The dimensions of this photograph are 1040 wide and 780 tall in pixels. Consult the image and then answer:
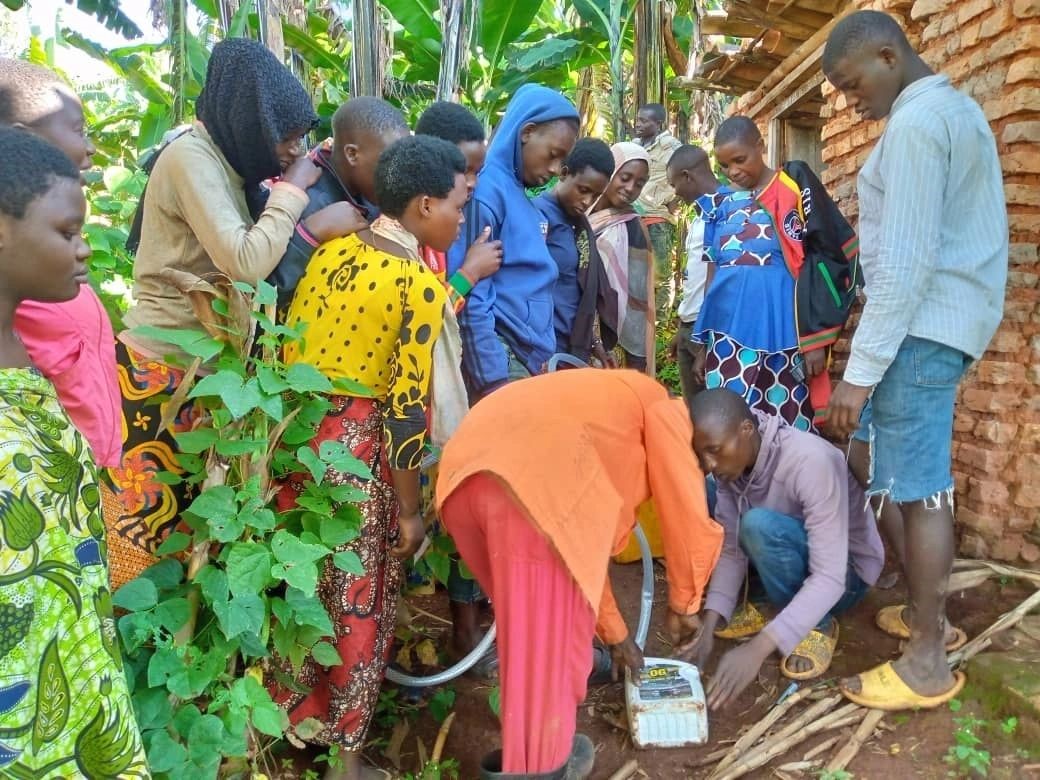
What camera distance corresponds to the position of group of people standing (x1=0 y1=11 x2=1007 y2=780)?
163 centimetres

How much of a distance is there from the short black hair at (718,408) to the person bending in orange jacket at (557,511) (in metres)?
0.22

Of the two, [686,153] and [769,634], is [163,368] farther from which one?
[686,153]

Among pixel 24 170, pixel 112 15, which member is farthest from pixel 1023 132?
pixel 112 15

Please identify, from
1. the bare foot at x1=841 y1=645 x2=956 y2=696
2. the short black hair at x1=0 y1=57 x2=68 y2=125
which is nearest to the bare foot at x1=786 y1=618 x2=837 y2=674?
the bare foot at x1=841 y1=645 x2=956 y2=696

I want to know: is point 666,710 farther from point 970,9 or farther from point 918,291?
point 970,9

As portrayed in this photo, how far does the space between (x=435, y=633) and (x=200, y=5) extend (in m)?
6.46

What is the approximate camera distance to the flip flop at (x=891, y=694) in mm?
2469

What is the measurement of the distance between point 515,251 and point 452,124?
0.51 meters

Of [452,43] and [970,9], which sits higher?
[452,43]

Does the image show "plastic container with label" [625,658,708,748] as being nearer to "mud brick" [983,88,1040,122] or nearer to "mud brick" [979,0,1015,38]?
"mud brick" [983,88,1040,122]

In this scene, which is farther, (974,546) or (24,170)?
(974,546)

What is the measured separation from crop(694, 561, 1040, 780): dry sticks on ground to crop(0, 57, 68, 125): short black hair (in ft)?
8.50

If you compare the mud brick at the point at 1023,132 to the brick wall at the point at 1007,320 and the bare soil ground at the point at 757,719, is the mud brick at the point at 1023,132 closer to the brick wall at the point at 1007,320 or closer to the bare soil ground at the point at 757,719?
the brick wall at the point at 1007,320

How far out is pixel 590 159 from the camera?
10.9 feet
